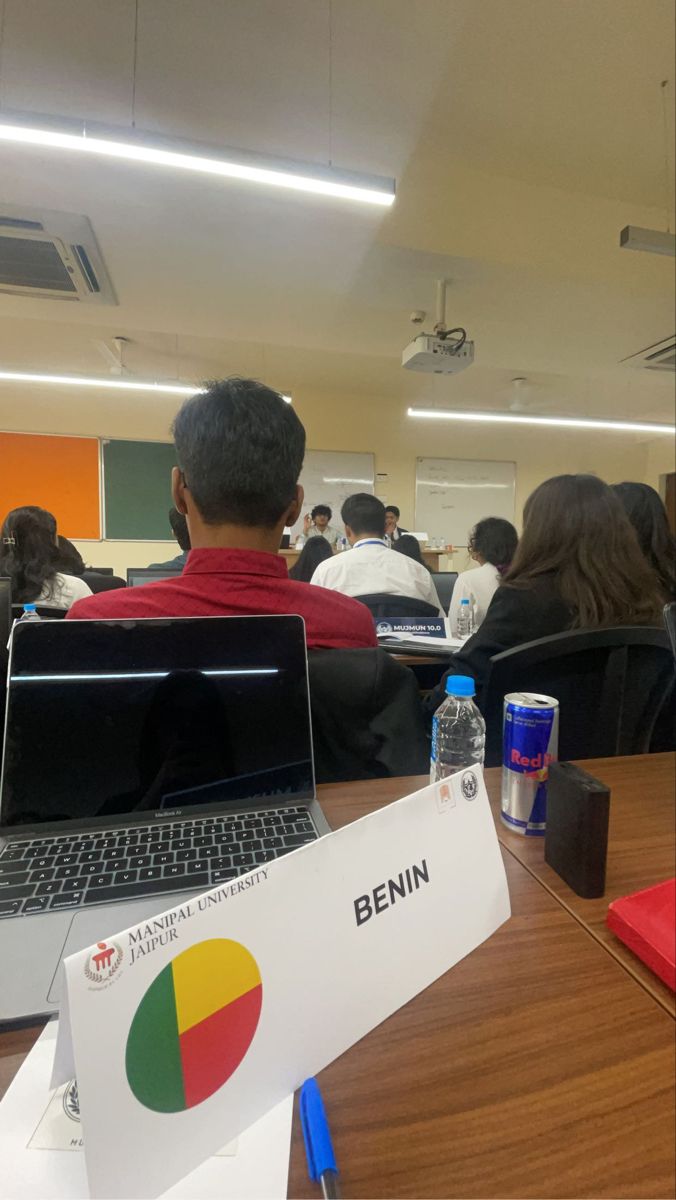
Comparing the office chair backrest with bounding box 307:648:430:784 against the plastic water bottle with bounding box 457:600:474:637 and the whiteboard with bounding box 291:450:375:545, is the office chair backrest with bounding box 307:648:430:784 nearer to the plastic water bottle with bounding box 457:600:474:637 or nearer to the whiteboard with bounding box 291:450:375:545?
the plastic water bottle with bounding box 457:600:474:637

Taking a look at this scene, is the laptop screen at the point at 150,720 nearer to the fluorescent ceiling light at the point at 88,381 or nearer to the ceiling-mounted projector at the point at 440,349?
the ceiling-mounted projector at the point at 440,349

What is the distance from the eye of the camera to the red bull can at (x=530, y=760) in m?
0.64

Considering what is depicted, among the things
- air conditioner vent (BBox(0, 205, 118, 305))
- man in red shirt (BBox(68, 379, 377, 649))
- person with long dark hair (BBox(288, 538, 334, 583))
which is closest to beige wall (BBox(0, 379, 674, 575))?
air conditioner vent (BBox(0, 205, 118, 305))

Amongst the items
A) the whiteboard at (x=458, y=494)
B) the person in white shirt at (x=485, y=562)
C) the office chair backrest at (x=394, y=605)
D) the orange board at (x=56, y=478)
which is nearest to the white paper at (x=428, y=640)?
the office chair backrest at (x=394, y=605)

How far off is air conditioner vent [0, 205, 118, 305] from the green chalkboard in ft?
8.83

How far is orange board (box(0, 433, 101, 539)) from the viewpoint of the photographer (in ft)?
19.6

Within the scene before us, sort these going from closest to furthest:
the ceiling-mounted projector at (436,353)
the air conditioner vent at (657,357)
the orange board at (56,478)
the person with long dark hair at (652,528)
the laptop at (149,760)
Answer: the laptop at (149,760)
the person with long dark hair at (652,528)
the ceiling-mounted projector at (436,353)
the air conditioner vent at (657,357)
the orange board at (56,478)

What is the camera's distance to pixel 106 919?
19.0 inches

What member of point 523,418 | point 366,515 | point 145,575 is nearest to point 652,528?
point 366,515

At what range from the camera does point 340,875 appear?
40 centimetres

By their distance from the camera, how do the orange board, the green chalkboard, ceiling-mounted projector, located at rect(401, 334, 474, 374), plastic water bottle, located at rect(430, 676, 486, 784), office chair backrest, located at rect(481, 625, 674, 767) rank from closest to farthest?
plastic water bottle, located at rect(430, 676, 486, 784) → office chair backrest, located at rect(481, 625, 674, 767) → ceiling-mounted projector, located at rect(401, 334, 474, 374) → the orange board → the green chalkboard

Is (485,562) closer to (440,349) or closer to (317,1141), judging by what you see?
(440,349)

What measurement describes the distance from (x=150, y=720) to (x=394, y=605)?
5.85 ft

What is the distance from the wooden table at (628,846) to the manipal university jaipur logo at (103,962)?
15.5 inches
